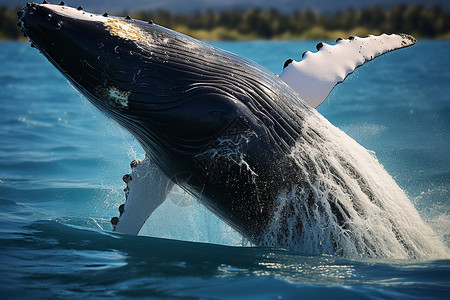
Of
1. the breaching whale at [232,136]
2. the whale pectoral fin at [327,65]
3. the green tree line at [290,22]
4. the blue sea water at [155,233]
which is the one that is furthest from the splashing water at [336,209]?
the green tree line at [290,22]

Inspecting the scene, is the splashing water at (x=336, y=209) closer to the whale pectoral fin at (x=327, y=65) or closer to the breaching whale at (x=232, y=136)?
the breaching whale at (x=232, y=136)

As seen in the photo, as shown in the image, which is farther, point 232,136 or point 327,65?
point 327,65

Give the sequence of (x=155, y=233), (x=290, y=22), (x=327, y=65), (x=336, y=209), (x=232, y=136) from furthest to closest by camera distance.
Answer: (x=290, y=22) < (x=155, y=233) < (x=327, y=65) < (x=336, y=209) < (x=232, y=136)

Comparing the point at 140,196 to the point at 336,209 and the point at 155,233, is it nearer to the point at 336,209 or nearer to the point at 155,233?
the point at 155,233

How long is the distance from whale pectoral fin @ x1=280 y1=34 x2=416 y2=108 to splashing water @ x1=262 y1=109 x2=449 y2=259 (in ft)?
2.18

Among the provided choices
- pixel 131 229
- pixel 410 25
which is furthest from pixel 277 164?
pixel 410 25

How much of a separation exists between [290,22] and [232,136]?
289 ft

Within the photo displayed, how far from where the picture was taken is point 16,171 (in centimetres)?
984

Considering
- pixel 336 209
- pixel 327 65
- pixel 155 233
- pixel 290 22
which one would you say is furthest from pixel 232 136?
pixel 290 22

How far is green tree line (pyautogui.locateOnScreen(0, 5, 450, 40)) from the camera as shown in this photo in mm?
82812

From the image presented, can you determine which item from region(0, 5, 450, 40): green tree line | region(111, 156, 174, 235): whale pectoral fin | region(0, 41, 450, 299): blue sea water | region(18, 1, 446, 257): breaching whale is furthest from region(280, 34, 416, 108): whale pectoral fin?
region(0, 5, 450, 40): green tree line

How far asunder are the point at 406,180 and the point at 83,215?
5313 millimetres

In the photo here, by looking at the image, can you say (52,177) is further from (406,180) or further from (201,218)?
(406,180)

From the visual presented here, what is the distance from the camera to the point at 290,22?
90188 millimetres
